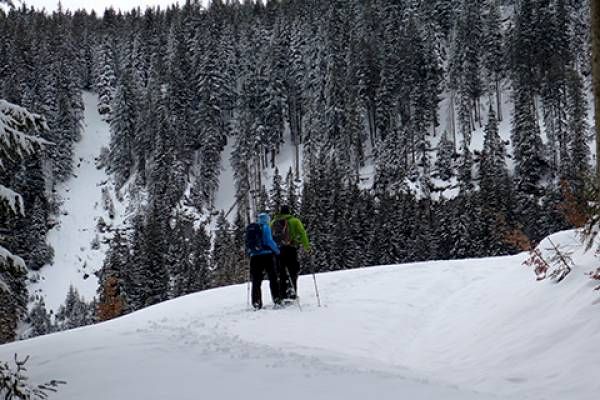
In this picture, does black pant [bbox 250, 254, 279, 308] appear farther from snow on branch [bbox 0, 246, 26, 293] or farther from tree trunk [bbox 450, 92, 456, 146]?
tree trunk [bbox 450, 92, 456, 146]

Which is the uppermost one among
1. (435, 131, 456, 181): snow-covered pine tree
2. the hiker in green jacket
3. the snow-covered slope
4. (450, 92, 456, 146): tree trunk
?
(450, 92, 456, 146): tree trunk

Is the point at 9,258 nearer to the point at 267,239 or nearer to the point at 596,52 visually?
the point at 267,239

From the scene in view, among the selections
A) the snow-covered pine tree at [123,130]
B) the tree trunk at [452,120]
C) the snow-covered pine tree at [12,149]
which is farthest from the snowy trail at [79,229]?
the snow-covered pine tree at [12,149]

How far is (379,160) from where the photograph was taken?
72.2 meters

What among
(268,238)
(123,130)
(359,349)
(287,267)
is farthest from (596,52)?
(123,130)

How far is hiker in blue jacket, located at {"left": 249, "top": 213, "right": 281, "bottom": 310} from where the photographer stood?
10.8 m

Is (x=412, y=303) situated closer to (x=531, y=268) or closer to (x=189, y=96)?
(x=531, y=268)

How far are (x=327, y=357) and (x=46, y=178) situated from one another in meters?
83.8

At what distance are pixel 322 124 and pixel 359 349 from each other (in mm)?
74556

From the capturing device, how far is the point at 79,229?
241ft

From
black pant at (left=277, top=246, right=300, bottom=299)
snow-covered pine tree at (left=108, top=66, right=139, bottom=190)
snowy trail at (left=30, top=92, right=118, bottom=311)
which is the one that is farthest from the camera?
snow-covered pine tree at (left=108, top=66, right=139, bottom=190)

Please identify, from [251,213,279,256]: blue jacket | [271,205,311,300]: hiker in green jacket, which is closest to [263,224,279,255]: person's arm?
[251,213,279,256]: blue jacket

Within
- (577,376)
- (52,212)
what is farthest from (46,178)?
(577,376)

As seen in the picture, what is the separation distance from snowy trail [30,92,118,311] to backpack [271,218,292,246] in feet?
190
